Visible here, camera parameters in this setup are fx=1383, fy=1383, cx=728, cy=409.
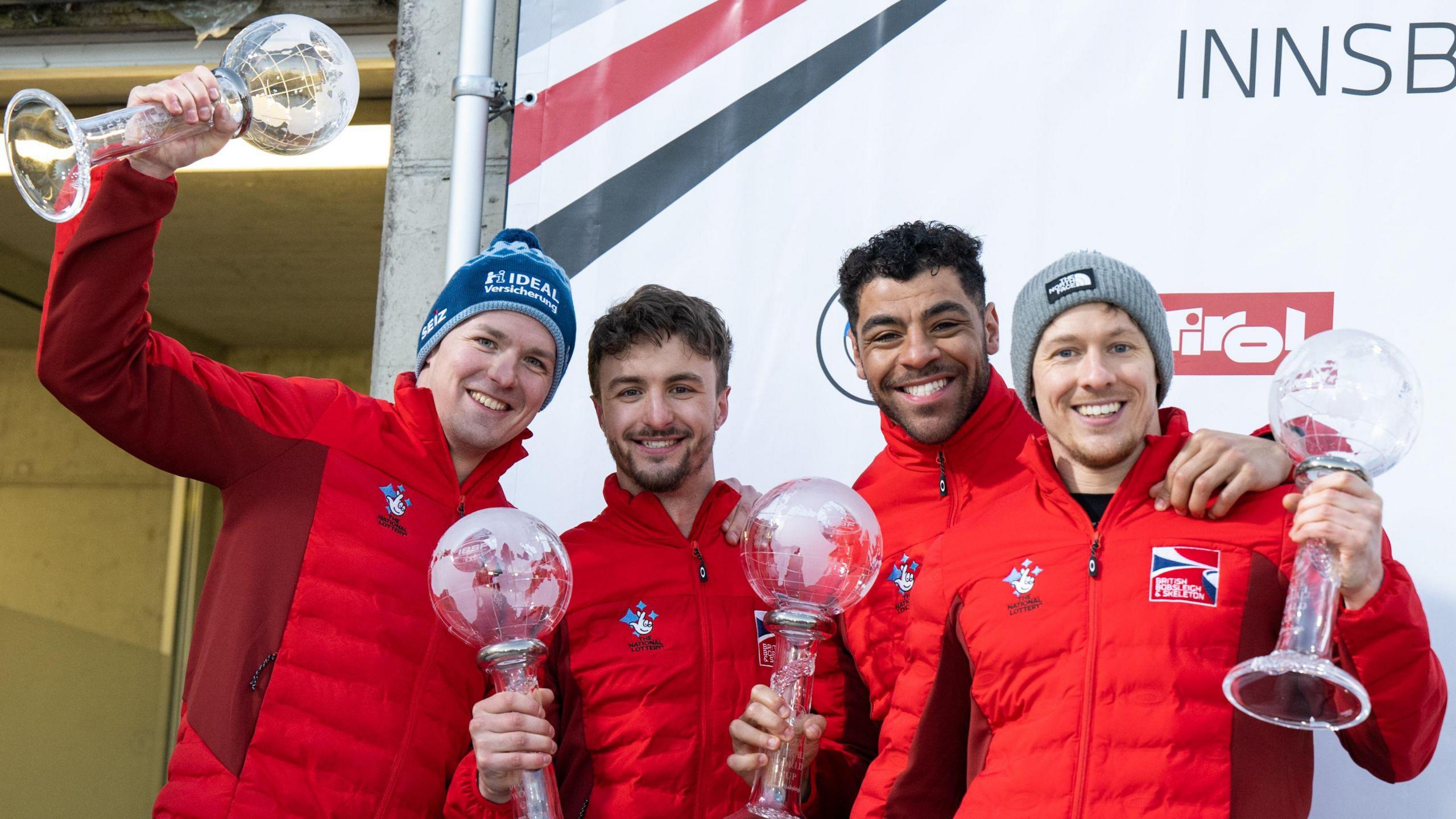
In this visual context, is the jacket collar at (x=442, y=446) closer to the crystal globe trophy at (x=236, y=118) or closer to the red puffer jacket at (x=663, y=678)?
the red puffer jacket at (x=663, y=678)

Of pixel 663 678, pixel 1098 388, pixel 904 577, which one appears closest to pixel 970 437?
pixel 904 577

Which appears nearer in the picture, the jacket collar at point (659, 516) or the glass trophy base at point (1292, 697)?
the glass trophy base at point (1292, 697)

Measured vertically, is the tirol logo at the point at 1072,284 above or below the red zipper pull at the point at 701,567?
above

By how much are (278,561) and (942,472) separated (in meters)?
1.16

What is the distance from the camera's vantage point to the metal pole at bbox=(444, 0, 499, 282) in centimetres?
322

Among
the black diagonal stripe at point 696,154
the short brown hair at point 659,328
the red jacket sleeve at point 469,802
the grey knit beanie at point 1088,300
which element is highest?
the black diagonal stripe at point 696,154

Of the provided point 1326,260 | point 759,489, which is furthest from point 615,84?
point 1326,260

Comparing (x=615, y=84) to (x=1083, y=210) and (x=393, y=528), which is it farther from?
(x=393, y=528)

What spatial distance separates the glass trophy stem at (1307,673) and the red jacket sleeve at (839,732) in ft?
2.88

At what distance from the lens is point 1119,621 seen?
1.92 metres

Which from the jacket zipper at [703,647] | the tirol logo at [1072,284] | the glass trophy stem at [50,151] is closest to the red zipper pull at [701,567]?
the jacket zipper at [703,647]

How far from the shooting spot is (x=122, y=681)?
919 centimetres

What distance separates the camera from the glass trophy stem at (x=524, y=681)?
1.97 m

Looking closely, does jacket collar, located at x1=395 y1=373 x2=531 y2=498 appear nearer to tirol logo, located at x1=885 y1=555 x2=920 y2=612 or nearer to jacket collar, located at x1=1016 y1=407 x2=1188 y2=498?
tirol logo, located at x1=885 y1=555 x2=920 y2=612
